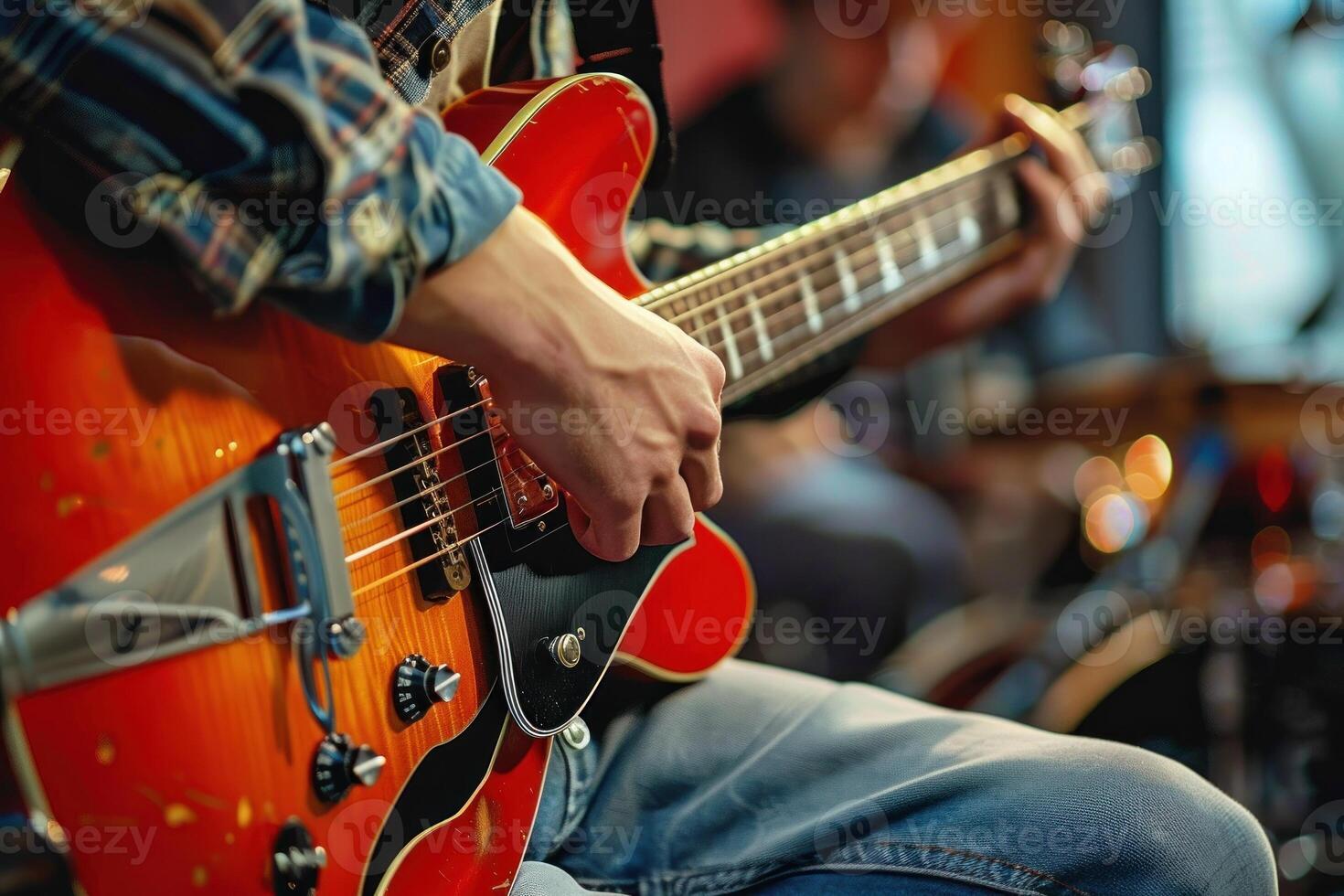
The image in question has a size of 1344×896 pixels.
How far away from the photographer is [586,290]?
20.9 inches

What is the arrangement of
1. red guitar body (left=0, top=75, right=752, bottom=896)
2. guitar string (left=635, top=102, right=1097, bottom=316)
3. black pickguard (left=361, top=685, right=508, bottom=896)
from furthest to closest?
1. guitar string (left=635, top=102, right=1097, bottom=316)
2. black pickguard (left=361, top=685, right=508, bottom=896)
3. red guitar body (left=0, top=75, right=752, bottom=896)

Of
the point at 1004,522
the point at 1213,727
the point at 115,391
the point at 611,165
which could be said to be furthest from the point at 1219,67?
the point at 115,391

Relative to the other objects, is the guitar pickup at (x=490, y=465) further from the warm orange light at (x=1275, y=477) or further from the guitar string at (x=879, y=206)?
the warm orange light at (x=1275, y=477)

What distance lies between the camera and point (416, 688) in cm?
53

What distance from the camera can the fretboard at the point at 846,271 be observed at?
823mm

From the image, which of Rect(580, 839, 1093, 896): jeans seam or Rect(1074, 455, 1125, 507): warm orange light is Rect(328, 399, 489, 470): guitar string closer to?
Rect(580, 839, 1093, 896): jeans seam

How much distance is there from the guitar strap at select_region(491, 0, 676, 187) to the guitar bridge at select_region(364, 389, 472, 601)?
355 mm

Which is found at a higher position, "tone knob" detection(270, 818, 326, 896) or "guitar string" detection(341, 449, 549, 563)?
"guitar string" detection(341, 449, 549, 563)

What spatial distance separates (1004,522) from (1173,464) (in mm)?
412

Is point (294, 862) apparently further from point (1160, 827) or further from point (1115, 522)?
point (1115, 522)

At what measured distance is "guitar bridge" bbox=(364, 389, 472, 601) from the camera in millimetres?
553

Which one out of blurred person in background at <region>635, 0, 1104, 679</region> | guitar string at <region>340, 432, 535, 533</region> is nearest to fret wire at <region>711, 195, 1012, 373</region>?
blurred person in background at <region>635, 0, 1104, 679</region>

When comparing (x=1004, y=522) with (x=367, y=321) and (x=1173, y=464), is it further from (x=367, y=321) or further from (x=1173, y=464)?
(x=367, y=321)

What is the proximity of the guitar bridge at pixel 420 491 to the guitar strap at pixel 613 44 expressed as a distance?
→ 35cm
